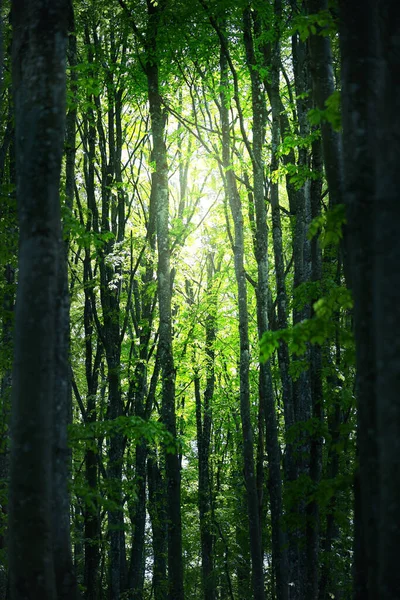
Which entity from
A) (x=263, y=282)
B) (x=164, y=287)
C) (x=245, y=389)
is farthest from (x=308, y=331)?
(x=245, y=389)

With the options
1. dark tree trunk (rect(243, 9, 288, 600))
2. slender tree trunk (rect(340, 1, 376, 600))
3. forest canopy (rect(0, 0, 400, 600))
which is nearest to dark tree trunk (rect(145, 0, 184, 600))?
forest canopy (rect(0, 0, 400, 600))

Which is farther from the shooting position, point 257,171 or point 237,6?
point 257,171

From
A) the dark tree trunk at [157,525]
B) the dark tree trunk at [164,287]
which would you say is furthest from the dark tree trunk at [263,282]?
the dark tree trunk at [157,525]

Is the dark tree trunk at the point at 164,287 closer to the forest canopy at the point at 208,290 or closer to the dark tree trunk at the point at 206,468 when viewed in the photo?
the forest canopy at the point at 208,290

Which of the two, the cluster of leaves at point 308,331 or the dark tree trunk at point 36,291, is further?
the cluster of leaves at point 308,331

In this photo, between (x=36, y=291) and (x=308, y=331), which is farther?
(x=308, y=331)

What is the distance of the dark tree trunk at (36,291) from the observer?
14.8 ft

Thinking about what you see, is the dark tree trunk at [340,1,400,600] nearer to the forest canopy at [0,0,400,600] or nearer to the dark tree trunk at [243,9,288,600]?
the forest canopy at [0,0,400,600]

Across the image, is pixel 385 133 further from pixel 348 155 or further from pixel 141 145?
pixel 141 145

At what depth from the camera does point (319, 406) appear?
9.62 metres

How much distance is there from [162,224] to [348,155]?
877 cm

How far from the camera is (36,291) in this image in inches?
187

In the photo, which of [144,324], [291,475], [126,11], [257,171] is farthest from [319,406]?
[126,11]

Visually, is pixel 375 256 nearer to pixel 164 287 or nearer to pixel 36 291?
pixel 36 291
